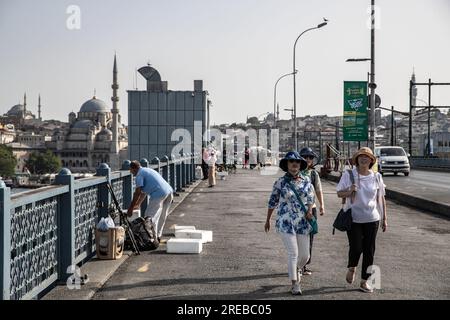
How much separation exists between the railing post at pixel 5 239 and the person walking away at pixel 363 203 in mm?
3633

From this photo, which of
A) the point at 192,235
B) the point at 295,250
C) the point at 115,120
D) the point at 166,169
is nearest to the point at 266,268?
the point at 295,250

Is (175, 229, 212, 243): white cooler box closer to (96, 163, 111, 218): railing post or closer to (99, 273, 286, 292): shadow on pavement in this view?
(96, 163, 111, 218): railing post

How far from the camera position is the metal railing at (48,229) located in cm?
588

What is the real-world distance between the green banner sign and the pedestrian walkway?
11701 millimetres

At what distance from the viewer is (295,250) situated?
24.3ft

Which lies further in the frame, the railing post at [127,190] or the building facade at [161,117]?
the building facade at [161,117]

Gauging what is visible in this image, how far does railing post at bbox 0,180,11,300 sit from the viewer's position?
5598mm

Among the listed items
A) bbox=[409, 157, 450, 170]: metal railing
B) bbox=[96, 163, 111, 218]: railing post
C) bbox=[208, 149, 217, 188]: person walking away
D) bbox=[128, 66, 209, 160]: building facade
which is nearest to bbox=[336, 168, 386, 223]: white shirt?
bbox=[96, 163, 111, 218]: railing post

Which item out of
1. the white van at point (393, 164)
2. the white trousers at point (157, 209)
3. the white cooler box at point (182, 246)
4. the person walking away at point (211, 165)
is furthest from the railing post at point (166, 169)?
the white van at point (393, 164)

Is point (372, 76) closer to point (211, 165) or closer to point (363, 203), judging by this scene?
point (211, 165)

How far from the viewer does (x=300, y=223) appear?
7.46 m

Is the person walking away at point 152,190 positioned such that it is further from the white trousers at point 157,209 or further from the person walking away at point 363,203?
the person walking away at point 363,203
